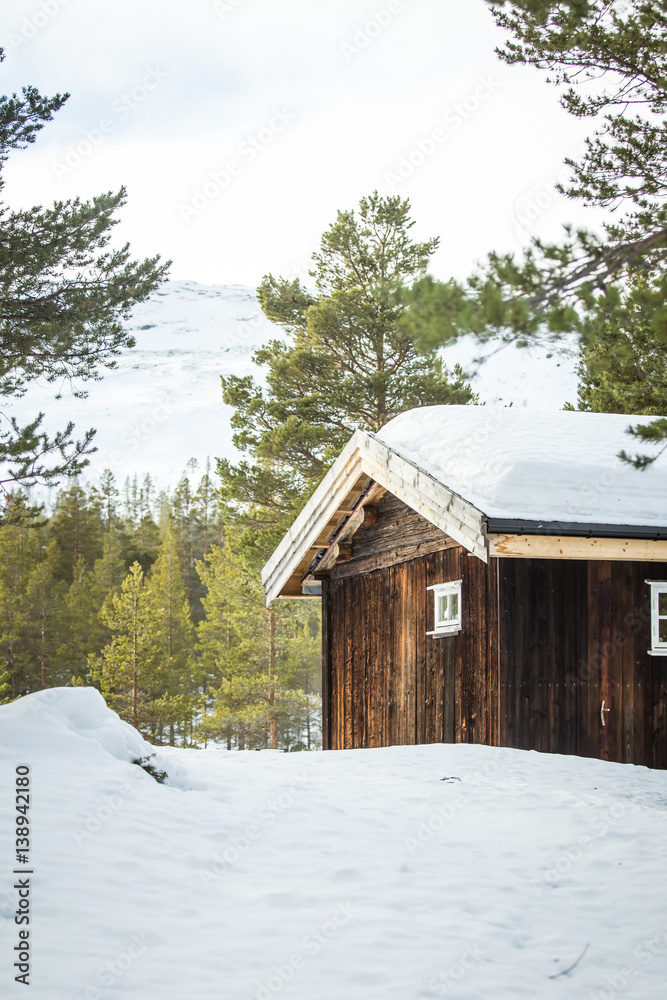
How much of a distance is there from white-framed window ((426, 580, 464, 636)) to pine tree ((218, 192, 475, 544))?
13.5 m

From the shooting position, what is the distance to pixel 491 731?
8.68m

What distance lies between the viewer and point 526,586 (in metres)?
8.78

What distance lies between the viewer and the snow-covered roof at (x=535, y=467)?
829 centimetres

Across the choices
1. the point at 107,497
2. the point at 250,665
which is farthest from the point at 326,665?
the point at 107,497

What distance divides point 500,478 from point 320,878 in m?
4.44

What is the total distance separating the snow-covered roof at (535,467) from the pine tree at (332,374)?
1292cm

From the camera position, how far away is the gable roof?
816cm

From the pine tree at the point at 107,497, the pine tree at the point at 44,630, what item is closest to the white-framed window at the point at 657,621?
the pine tree at the point at 44,630

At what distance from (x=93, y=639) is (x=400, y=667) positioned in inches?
1145

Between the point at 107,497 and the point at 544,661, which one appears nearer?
the point at 544,661

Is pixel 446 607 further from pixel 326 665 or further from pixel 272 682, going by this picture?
pixel 272 682

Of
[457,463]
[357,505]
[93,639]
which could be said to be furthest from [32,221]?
[93,639]

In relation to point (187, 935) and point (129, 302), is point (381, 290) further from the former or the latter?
point (129, 302)

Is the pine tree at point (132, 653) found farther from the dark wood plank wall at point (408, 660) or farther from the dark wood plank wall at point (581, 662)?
the dark wood plank wall at point (581, 662)
